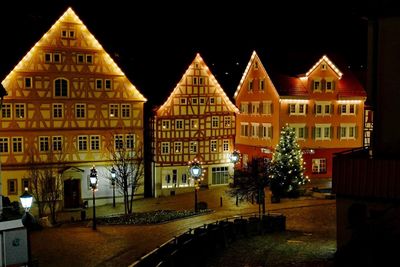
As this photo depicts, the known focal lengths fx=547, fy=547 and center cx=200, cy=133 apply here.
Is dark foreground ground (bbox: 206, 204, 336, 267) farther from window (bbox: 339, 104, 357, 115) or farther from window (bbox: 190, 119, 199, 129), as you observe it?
window (bbox: 339, 104, 357, 115)

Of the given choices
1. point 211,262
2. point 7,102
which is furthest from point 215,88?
point 211,262

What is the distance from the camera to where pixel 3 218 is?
1952 centimetres

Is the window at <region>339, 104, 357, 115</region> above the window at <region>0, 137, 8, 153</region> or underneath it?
above

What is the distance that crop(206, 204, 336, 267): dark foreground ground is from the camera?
20172mm

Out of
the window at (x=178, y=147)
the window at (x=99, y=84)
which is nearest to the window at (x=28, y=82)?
the window at (x=99, y=84)

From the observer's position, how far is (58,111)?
4409 centimetres

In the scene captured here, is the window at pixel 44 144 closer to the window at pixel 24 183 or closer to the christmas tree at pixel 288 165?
the window at pixel 24 183

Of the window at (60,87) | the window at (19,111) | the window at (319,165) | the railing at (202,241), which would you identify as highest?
the window at (60,87)

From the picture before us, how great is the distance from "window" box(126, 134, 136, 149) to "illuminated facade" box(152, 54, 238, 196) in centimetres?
278

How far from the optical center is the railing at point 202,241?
18.7 meters

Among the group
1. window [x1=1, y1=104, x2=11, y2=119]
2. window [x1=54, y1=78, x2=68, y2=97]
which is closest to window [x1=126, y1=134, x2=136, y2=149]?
window [x1=54, y1=78, x2=68, y2=97]

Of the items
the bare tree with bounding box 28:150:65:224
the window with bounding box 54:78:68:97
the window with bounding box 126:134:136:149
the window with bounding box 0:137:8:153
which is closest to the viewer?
the bare tree with bounding box 28:150:65:224

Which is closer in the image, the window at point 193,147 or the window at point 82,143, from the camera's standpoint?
the window at point 82,143

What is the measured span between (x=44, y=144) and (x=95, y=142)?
412 centimetres
